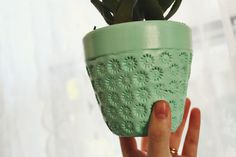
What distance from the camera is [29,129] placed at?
915mm

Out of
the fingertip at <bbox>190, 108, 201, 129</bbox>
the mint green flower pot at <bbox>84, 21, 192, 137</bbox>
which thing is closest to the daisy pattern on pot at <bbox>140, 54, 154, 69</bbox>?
the mint green flower pot at <bbox>84, 21, 192, 137</bbox>

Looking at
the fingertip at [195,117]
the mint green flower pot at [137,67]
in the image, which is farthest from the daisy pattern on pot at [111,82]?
the fingertip at [195,117]

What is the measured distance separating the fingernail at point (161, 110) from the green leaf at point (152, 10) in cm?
12

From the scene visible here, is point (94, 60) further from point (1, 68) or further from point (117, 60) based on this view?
point (1, 68)

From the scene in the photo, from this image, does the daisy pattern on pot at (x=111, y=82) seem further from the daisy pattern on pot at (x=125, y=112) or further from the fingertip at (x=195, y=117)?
the fingertip at (x=195, y=117)

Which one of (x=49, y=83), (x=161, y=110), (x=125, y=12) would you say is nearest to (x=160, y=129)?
(x=161, y=110)

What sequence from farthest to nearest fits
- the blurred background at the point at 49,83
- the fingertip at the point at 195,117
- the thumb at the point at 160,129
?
the blurred background at the point at 49,83 < the fingertip at the point at 195,117 < the thumb at the point at 160,129

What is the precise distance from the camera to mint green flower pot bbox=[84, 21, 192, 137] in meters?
0.43

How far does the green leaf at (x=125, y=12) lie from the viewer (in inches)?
16.8

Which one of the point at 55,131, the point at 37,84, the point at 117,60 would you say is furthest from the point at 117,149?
the point at 117,60

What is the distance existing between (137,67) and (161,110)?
6 centimetres

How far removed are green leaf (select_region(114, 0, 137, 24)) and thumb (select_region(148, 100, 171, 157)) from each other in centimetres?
12

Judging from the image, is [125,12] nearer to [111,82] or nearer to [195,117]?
[111,82]

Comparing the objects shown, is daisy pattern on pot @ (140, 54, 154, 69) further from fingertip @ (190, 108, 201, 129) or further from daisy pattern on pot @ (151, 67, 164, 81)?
fingertip @ (190, 108, 201, 129)
